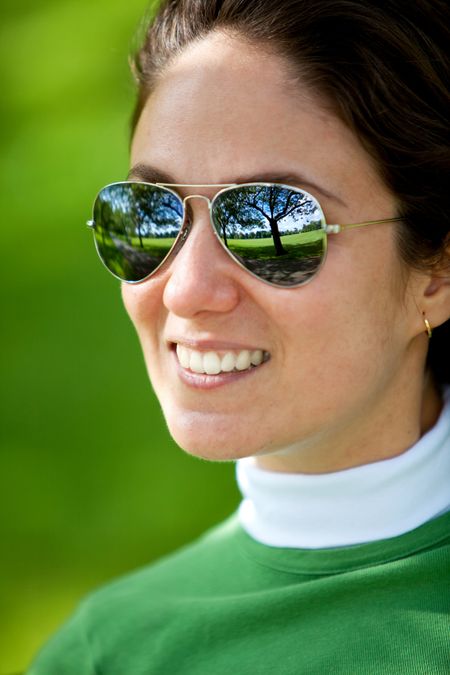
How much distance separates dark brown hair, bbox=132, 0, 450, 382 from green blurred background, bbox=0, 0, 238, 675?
2.51 metres

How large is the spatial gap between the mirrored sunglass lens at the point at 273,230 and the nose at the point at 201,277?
0.11ft

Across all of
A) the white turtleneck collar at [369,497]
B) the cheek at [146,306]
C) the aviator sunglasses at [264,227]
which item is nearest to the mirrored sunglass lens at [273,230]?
the aviator sunglasses at [264,227]

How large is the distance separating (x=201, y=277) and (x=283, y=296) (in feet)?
0.56

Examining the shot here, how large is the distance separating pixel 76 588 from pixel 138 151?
2640 millimetres

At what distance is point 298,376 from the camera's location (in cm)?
205

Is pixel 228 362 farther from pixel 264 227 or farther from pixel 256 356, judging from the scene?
pixel 264 227

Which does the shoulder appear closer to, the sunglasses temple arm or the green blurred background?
the sunglasses temple arm

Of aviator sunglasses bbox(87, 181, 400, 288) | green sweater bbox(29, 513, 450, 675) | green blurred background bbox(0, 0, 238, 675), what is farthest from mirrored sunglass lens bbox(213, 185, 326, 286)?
green blurred background bbox(0, 0, 238, 675)

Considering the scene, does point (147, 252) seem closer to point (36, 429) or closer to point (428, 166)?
point (428, 166)

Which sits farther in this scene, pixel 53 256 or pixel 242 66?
pixel 53 256

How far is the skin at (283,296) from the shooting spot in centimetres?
200

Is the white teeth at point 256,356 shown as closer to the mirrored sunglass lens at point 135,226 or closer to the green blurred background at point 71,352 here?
the mirrored sunglass lens at point 135,226

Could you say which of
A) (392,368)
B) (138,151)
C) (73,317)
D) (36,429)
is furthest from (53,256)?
(392,368)

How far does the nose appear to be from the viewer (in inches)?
79.0
